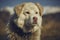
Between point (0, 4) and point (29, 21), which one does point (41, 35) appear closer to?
point (29, 21)

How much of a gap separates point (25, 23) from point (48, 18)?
0.60ft

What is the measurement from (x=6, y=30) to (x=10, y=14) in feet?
0.41

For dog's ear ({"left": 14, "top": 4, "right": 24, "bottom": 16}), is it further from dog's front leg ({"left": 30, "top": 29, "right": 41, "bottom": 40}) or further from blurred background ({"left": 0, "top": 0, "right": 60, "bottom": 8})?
dog's front leg ({"left": 30, "top": 29, "right": 41, "bottom": 40})

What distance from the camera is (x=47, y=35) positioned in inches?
59.7

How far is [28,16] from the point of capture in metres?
1.47

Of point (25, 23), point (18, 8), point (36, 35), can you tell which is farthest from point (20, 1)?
point (36, 35)

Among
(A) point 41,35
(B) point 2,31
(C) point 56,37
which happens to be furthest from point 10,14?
(C) point 56,37

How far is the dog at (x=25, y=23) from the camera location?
1481mm

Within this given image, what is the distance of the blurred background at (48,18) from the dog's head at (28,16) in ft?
0.14

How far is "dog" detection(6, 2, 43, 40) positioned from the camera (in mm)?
1481

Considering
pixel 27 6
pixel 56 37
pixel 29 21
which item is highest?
pixel 27 6

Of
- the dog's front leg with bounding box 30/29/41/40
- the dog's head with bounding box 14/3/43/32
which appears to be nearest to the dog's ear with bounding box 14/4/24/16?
the dog's head with bounding box 14/3/43/32

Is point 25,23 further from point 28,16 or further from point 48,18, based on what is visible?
point 48,18

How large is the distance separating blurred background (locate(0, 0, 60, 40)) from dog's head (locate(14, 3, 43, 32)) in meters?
0.04
